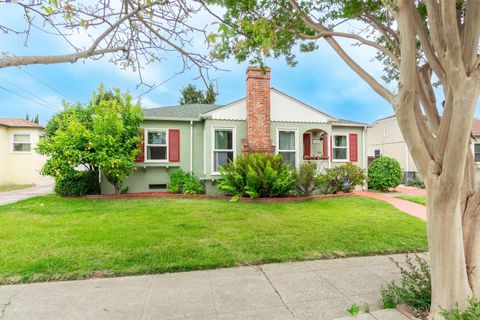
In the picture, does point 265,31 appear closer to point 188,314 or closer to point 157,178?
point 188,314

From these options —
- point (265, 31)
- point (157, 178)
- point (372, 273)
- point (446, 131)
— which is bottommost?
point (372, 273)

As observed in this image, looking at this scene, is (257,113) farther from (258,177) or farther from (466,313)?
(466,313)

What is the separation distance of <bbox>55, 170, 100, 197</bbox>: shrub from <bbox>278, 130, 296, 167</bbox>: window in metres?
8.01

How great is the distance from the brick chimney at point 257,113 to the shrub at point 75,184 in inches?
251

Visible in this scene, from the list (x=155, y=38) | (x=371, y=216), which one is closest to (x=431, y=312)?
(x=155, y=38)

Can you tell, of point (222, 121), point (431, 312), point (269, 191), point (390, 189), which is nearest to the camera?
point (431, 312)

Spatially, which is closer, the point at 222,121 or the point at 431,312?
the point at 431,312

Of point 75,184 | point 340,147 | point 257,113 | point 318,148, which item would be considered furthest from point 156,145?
point 340,147

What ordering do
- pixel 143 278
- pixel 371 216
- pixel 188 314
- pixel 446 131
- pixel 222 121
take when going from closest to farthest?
pixel 446 131 → pixel 188 314 → pixel 143 278 → pixel 371 216 → pixel 222 121

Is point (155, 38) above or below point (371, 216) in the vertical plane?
above

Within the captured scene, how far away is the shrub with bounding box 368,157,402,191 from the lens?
1282 centimetres

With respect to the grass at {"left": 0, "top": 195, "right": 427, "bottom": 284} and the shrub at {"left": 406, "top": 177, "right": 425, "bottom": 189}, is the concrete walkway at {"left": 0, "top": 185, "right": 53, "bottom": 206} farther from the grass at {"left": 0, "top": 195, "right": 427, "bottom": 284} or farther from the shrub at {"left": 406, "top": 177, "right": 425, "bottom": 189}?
the shrub at {"left": 406, "top": 177, "right": 425, "bottom": 189}

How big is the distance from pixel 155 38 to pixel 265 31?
1.76 metres

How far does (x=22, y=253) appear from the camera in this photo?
A: 4.49 meters
